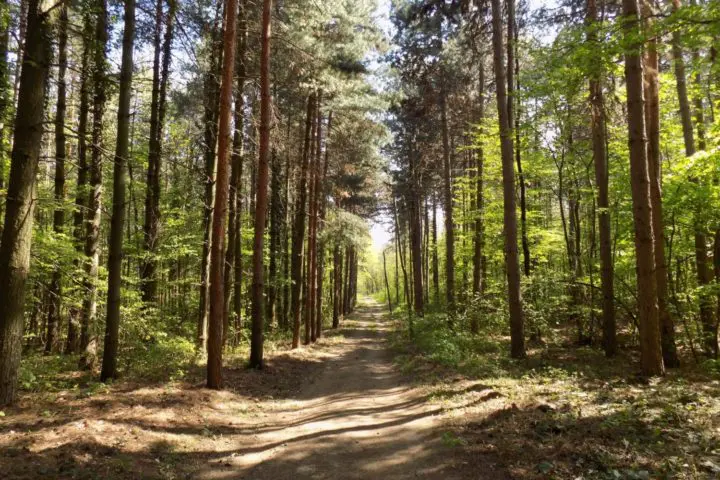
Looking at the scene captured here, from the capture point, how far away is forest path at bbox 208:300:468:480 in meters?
5.51

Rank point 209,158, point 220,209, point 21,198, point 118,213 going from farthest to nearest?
point 209,158, point 220,209, point 118,213, point 21,198

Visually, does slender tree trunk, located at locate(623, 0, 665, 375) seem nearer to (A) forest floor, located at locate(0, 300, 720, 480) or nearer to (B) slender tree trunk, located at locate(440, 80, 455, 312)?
(A) forest floor, located at locate(0, 300, 720, 480)

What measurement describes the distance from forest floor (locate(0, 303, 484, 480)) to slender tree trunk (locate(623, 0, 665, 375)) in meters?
3.33

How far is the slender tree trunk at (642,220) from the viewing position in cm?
800

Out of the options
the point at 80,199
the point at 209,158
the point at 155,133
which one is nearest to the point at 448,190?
the point at 209,158

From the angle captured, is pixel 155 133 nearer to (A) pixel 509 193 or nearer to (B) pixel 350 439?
(A) pixel 509 193

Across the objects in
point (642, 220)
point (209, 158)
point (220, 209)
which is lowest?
point (642, 220)

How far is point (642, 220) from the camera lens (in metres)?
8.04

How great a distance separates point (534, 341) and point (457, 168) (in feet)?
44.6

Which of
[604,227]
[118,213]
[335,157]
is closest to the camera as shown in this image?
[118,213]

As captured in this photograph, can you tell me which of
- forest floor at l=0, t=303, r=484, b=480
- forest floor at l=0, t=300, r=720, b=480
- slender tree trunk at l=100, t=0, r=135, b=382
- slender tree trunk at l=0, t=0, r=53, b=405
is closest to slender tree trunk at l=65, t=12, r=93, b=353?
slender tree trunk at l=100, t=0, r=135, b=382

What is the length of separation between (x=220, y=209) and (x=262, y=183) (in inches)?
118

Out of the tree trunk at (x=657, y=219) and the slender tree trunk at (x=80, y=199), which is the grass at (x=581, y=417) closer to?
the tree trunk at (x=657, y=219)

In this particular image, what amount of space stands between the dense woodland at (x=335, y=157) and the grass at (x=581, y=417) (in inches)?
36.8
